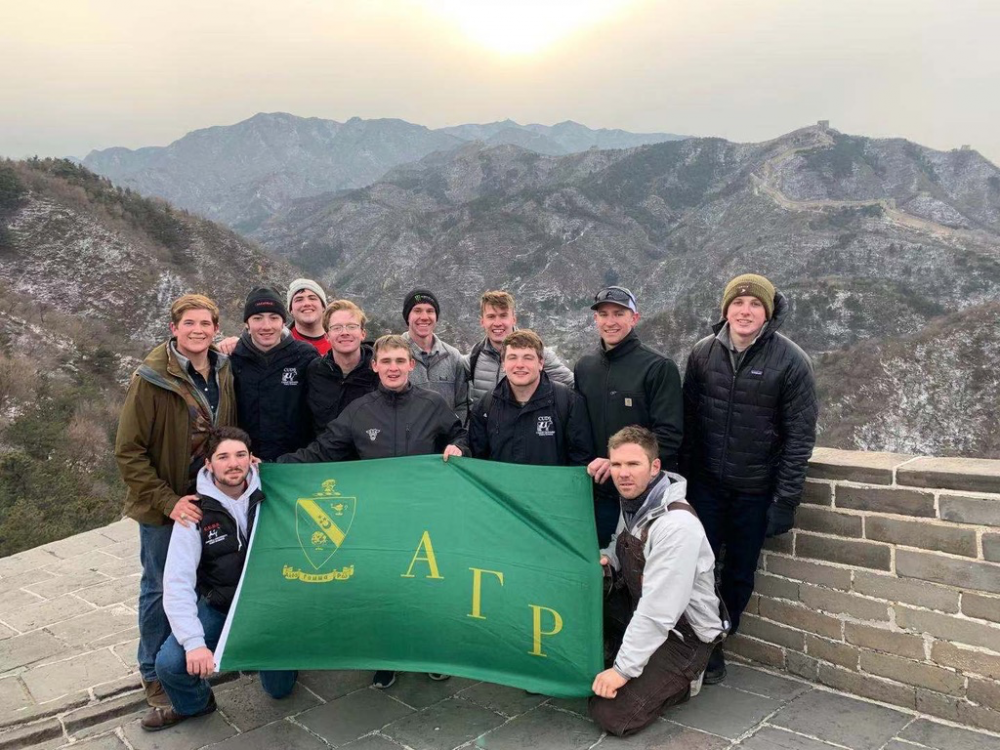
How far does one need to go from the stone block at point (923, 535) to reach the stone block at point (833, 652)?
2.09ft

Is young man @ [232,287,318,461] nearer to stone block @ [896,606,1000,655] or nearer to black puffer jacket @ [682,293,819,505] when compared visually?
black puffer jacket @ [682,293,819,505]

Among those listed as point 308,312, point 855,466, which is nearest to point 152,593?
point 308,312

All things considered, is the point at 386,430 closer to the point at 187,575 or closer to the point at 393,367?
the point at 393,367

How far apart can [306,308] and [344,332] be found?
97 centimetres

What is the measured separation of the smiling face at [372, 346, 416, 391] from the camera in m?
3.93

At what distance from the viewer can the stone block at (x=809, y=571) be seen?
3797 millimetres

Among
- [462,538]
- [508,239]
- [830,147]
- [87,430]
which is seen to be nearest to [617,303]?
[462,538]

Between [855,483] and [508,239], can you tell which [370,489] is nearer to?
[855,483]

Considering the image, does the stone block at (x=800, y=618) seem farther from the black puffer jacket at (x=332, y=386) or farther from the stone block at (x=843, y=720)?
the black puffer jacket at (x=332, y=386)

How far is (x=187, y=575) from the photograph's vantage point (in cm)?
354

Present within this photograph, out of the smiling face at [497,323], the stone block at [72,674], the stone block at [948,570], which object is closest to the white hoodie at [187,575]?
the stone block at [72,674]

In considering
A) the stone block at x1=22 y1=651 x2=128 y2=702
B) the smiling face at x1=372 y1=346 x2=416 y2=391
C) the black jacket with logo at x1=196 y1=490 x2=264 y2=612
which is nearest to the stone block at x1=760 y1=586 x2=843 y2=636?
the smiling face at x1=372 y1=346 x2=416 y2=391

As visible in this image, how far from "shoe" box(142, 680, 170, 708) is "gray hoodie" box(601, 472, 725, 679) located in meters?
2.48

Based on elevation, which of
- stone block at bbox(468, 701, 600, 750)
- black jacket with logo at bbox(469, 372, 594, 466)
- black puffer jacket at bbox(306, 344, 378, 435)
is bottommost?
stone block at bbox(468, 701, 600, 750)
